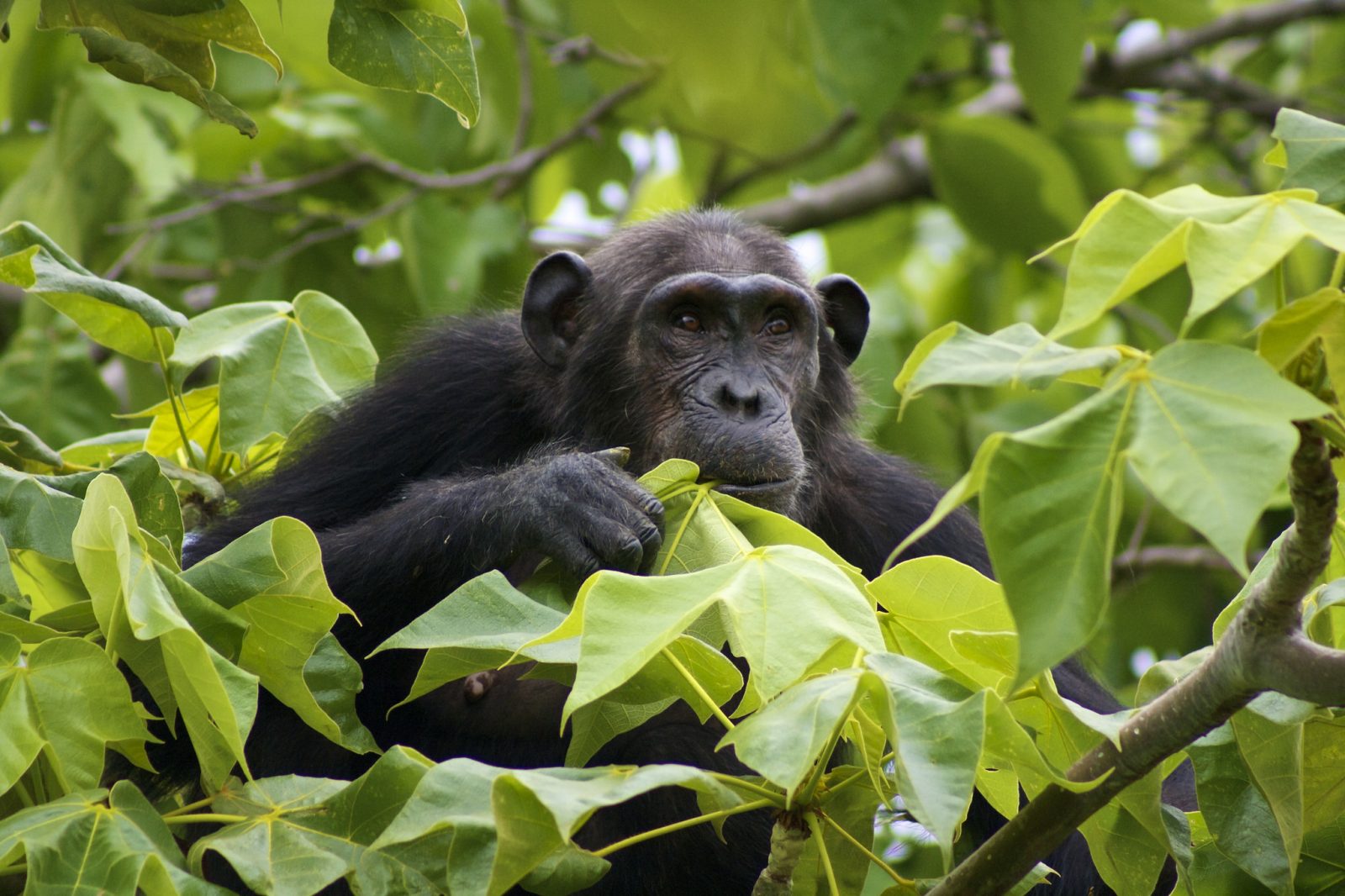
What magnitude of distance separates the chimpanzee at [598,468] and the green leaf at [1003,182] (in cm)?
192

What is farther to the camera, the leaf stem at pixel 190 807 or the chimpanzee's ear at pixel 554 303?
the chimpanzee's ear at pixel 554 303

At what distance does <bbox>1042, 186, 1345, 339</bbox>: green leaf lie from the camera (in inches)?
53.1

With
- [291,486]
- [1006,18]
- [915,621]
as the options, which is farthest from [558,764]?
[1006,18]

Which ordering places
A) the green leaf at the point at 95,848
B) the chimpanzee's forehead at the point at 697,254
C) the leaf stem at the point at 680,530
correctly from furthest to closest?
the chimpanzee's forehead at the point at 697,254
the leaf stem at the point at 680,530
the green leaf at the point at 95,848

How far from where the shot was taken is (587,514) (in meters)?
2.62

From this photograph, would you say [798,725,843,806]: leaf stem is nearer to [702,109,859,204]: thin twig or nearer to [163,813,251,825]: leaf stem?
[163,813,251,825]: leaf stem

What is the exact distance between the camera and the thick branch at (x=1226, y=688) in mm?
1458

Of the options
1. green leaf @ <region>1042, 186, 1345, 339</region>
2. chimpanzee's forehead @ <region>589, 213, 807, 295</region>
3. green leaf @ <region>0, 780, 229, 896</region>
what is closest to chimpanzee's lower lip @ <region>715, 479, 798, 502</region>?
chimpanzee's forehead @ <region>589, 213, 807, 295</region>

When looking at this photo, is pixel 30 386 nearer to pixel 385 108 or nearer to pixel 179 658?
pixel 385 108

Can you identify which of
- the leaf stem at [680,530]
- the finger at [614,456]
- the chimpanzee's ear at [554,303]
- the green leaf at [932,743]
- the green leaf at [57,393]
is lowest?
the green leaf at [57,393]

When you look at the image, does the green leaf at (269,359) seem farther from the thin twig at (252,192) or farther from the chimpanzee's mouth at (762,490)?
the thin twig at (252,192)

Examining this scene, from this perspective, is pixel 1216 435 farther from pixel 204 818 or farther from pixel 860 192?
pixel 860 192

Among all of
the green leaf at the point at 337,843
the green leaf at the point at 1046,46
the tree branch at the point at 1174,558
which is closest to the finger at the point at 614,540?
the green leaf at the point at 337,843

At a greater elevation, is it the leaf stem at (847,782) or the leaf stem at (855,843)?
the leaf stem at (847,782)
